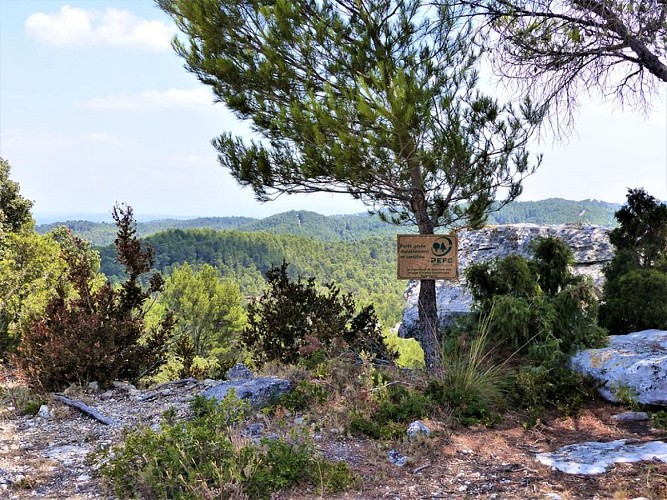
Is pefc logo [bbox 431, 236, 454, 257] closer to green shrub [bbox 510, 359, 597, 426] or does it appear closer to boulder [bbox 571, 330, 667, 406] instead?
green shrub [bbox 510, 359, 597, 426]

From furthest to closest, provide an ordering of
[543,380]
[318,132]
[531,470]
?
1. [543,380]
2. [318,132]
3. [531,470]

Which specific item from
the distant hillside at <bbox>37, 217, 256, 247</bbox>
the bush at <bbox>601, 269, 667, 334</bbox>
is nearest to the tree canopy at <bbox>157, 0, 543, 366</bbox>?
the bush at <bbox>601, 269, 667, 334</bbox>

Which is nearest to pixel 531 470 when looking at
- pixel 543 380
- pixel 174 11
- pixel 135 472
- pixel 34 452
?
pixel 543 380

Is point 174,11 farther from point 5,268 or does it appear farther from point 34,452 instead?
point 5,268

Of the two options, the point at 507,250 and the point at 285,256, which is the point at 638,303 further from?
the point at 285,256

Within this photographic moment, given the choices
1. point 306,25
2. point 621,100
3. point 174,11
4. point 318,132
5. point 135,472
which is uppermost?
point 174,11

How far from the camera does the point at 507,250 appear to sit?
329 inches

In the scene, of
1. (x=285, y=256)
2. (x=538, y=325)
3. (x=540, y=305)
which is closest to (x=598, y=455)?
(x=538, y=325)

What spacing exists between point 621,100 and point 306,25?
3.16 metres

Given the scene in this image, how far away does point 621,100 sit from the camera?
4895mm

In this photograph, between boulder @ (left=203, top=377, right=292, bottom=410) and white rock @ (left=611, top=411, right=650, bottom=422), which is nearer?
white rock @ (left=611, top=411, right=650, bottom=422)

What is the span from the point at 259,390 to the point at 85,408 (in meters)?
1.66

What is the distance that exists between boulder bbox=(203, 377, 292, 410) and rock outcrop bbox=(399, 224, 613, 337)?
2.54m

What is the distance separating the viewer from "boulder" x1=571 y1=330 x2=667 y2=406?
4363mm
